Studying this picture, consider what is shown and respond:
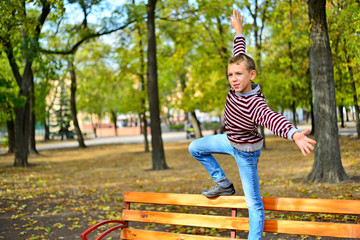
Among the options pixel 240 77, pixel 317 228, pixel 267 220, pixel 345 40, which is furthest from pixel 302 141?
pixel 345 40

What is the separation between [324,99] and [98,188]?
6.88 meters

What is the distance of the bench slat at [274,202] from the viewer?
3221 mm

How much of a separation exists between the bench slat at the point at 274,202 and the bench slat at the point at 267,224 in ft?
0.42

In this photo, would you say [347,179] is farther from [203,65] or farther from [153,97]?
[203,65]

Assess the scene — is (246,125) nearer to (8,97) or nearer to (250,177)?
(250,177)

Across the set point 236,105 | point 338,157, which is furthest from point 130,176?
point 236,105

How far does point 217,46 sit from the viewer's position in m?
20.9

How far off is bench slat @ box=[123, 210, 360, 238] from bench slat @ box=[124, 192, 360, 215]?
127 mm

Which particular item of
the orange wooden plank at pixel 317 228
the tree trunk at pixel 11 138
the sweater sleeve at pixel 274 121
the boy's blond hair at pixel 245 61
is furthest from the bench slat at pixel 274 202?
the tree trunk at pixel 11 138

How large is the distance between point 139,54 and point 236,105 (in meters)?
19.5

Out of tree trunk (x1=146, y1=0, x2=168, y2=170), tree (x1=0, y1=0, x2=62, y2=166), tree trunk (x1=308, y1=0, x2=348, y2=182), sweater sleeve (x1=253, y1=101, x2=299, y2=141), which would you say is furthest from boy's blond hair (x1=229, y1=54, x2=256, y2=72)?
tree trunk (x1=146, y1=0, x2=168, y2=170)

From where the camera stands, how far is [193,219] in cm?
395

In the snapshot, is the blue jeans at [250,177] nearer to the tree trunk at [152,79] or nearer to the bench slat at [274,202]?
the bench slat at [274,202]

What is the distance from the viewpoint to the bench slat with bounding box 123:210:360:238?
3240 mm
